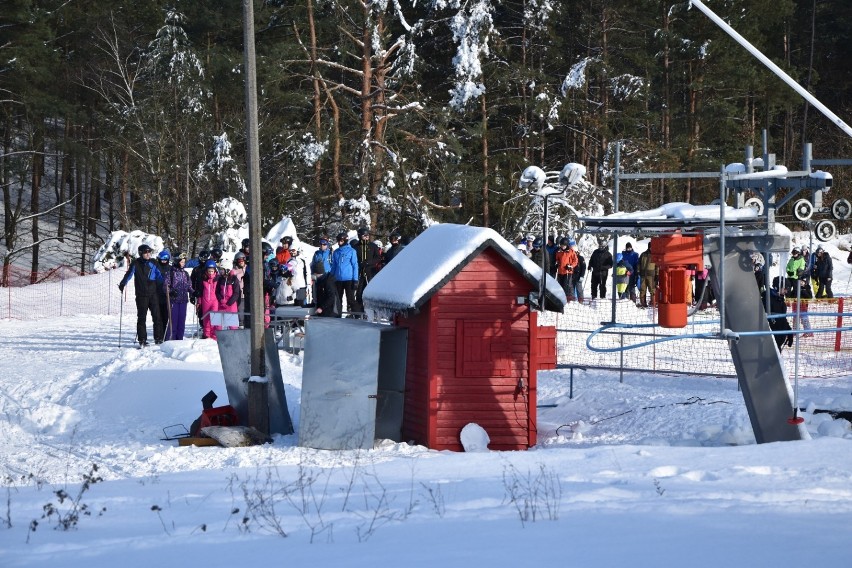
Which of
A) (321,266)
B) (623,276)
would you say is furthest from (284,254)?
(623,276)

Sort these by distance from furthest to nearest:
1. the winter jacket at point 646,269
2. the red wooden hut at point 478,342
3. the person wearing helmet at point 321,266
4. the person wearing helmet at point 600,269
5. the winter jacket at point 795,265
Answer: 1. the winter jacket at point 795,265
2. the person wearing helmet at point 600,269
3. the winter jacket at point 646,269
4. the person wearing helmet at point 321,266
5. the red wooden hut at point 478,342

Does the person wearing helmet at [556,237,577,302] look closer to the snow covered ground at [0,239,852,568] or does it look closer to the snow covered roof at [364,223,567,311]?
the snow covered ground at [0,239,852,568]

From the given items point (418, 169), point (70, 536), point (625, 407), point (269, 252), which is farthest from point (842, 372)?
point (418, 169)

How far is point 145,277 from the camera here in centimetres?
1978

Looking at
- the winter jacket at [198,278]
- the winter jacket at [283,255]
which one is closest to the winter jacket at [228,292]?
the winter jacket at [198,278]

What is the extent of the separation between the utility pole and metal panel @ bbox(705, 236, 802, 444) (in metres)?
5.89

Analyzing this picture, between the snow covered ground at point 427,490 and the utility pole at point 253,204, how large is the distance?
126 cm

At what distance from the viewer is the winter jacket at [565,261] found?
25003 mm

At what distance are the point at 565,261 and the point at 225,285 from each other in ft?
27.9

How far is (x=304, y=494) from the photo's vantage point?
29.7ft

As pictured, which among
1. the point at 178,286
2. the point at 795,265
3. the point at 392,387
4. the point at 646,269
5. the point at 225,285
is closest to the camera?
the point at 392,387

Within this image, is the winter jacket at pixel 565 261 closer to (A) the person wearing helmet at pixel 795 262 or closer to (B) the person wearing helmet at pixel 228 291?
(A) the person wearing helmet at pixel 795 262

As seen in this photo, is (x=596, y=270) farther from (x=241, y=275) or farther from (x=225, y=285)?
(x=225, y=285)

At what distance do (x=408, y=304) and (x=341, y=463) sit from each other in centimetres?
227
